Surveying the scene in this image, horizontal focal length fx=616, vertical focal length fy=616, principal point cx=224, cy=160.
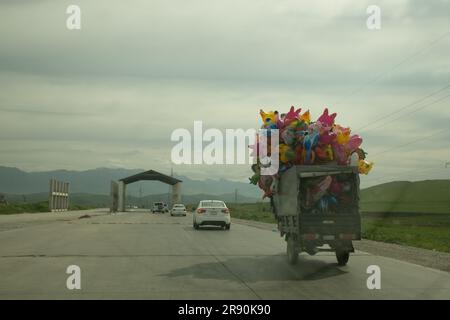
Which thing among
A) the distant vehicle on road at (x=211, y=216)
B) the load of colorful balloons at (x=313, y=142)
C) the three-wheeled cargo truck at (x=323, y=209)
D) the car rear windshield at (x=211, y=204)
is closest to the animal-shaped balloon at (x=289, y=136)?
the load of colorful balloons at (x=313, y=142)

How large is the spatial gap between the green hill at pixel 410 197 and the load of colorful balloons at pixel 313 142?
182 feet

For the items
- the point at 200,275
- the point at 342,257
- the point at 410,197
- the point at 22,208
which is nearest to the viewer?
the point at 200,275

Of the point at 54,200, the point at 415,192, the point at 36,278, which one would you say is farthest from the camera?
the point at 415,192

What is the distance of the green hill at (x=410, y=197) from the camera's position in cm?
7434

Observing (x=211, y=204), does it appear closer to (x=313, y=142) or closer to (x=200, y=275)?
(x=313, y=142)

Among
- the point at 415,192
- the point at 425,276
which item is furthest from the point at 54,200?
the point at 425,276

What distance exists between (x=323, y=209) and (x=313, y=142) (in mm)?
A: 1733

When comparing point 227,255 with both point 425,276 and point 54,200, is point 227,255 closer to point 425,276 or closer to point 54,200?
point 425,276

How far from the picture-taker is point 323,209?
579 inches

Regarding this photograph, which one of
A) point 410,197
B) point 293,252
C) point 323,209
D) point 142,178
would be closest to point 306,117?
point 323,209

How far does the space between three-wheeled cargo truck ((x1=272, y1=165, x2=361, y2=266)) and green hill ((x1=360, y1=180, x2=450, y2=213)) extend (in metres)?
56.6
